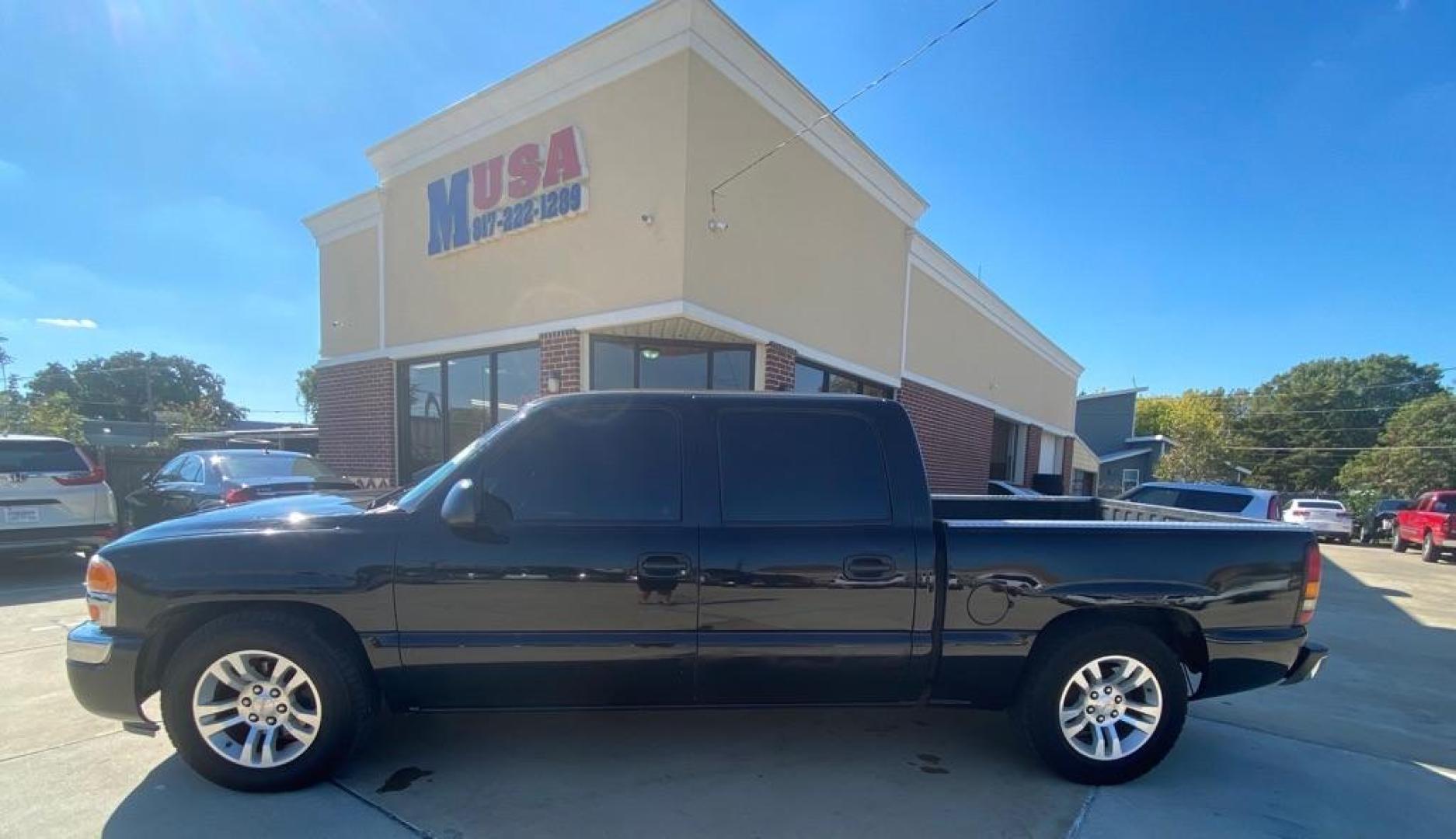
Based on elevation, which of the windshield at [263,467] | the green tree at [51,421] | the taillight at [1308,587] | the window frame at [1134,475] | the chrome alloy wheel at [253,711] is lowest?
the window frame at [1134,475]

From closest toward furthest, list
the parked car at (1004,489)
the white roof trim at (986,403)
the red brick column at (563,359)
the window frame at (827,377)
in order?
the red brick column at (563,359) → the window frame at (827,377) → the parked car at (1004,489) → the white roof trim at (986,403)

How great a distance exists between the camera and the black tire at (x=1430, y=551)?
588 inches

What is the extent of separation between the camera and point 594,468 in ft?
9.70

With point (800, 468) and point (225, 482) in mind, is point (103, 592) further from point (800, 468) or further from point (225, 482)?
point (225, 482)

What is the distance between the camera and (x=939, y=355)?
497 inches

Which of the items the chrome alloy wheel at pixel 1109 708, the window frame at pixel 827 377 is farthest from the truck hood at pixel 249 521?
the window frame at pixel 827 377

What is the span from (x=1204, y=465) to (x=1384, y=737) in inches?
1660

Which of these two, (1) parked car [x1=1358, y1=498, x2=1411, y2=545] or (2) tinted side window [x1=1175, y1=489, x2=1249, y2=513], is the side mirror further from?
(1) parked car [x1=1358, y1=498, x2=1411, y2=545]

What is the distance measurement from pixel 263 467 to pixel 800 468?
7315mm

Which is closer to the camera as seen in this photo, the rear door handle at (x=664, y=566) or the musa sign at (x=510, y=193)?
the rear door handle at (x=664, y=566)

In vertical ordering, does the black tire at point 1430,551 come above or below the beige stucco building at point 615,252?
below

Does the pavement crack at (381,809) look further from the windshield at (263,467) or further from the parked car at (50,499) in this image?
the parked car at (50,499)

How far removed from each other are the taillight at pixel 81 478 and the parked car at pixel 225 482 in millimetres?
592

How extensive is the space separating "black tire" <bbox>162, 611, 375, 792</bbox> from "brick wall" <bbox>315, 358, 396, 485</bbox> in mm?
7509
